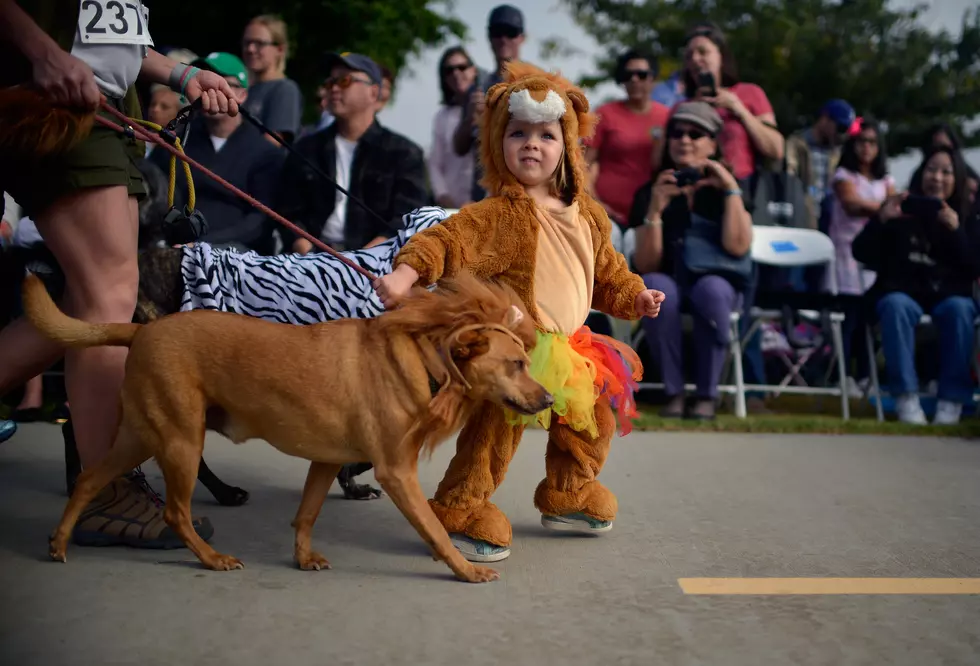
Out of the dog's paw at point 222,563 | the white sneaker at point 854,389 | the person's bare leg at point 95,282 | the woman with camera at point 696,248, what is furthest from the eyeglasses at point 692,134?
the dog's paw at point 222,563

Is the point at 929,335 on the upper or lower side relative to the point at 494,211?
lower

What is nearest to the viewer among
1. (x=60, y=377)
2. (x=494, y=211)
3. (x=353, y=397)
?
(x=353, y=397)

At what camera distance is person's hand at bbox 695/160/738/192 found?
6.83 m

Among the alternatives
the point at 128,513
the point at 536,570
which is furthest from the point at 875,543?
the point at 128,513

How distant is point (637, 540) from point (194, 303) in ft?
6.26

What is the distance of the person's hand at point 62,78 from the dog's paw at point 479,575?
6.02 feet

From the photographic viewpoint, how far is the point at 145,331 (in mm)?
3264

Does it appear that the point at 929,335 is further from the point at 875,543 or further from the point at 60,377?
the point at 60,377

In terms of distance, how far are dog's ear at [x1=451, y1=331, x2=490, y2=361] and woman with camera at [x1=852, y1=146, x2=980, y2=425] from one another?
189 inches

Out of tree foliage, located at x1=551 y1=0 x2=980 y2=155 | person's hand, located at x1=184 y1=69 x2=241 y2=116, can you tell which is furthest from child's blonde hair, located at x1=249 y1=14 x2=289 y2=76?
tree foliage, located at x1=551 y1=0 x2=980 y2=155

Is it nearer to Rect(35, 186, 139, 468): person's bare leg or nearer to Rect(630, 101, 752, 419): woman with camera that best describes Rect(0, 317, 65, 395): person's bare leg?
Rect(35, 186, 139, 468): person's bare leg

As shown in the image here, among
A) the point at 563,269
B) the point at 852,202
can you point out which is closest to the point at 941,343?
the point at 852,202

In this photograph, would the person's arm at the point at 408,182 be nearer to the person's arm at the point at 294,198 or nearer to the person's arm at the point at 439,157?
the person's arm at the point at 294,198

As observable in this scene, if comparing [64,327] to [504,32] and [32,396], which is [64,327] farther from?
[504,32]
